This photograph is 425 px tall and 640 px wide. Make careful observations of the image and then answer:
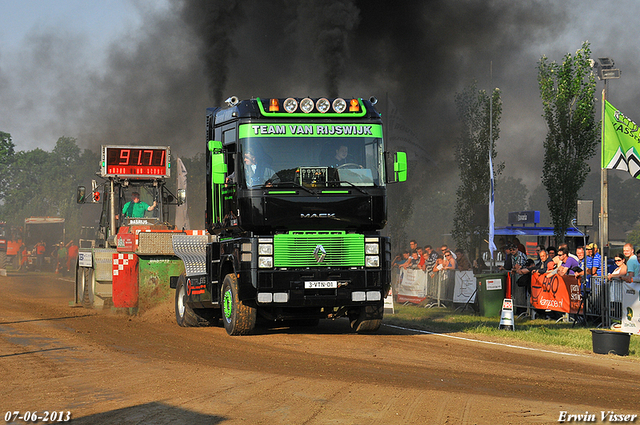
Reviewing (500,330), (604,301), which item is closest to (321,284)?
(500,330)

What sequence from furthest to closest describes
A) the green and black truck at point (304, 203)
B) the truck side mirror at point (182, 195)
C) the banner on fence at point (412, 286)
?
the banner on fence at point (412, 286) < the truck side mirror at point (182, 195) < the green and black truck at point (304, 203)

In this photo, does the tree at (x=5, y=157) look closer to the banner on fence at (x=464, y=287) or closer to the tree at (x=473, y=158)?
the tree at (x=473, y=158)

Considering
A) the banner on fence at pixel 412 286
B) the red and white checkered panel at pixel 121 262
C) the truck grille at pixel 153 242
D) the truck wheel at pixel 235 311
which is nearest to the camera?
the truck wheel at pixel 235 311

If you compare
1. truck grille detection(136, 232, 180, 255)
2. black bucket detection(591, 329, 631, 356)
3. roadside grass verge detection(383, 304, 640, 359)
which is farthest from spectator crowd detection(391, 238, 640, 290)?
truck grille detection(136, 232, 180, 255)

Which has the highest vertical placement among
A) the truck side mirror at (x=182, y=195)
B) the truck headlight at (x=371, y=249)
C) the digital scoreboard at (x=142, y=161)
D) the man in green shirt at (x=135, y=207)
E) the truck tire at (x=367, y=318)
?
the digital scoreboard at (x=142, y=161)

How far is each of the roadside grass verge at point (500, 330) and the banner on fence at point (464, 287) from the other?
35 cm

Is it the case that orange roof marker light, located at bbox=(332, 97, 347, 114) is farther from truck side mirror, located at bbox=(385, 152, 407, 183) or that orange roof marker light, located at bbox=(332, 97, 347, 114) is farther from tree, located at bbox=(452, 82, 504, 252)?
tree, located at bbox=(452, 82, 504, 252)

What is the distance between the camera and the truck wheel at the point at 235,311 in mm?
A: 12828

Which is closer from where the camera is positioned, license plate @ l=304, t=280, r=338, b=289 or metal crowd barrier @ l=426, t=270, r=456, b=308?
license plate @ l=304, t=280, r=338, b=289

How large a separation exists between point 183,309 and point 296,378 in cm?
682

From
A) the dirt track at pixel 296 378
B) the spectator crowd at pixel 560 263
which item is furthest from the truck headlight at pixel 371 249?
the spectator crowd at pixel 560 263

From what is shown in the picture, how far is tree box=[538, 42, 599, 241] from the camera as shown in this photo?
26.4 m

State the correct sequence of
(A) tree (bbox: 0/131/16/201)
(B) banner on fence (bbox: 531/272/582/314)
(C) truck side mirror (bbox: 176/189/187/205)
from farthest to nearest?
(A) tree (bbox: 0/131/16/201), (C) truck side mirror (bbox: 176/189/187/205), (B) banner on fence (bbox: 531/272/582/314)

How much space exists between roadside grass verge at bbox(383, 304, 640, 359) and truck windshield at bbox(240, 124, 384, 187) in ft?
13.0
